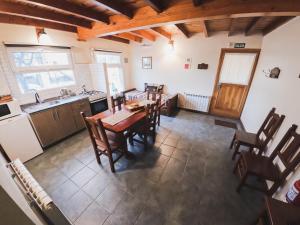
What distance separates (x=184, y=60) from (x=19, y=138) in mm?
4504

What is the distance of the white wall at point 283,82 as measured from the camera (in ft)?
5.51

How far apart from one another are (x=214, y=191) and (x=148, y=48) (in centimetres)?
467

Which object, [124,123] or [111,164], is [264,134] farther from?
[111,164]

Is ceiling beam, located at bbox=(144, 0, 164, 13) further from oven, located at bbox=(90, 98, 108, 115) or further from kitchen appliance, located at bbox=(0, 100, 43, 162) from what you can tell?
kitchen appliance, located at bbox=(0, 100, 43, 162)

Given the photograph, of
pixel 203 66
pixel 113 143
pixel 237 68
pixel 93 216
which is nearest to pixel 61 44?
pixel 113 143

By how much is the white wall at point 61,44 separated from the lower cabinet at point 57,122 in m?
0.66

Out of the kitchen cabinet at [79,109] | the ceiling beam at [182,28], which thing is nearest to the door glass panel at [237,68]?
the ceiling beam at [182,28]

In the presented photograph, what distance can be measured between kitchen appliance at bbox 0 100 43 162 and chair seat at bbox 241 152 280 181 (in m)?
3.58

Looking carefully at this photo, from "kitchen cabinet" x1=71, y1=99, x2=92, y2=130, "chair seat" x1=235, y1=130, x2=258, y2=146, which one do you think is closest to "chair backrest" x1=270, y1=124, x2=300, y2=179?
"chair seat" x1=235, y1=130, x2=258, y2=146

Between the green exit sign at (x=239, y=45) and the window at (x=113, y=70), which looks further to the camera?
the window at (x=113, y=70)

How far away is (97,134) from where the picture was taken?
1.94 meters

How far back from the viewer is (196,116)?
4188 millimetres

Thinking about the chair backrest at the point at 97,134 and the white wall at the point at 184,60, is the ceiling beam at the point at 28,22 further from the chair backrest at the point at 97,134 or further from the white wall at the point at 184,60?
the white wall at the point at 184,60

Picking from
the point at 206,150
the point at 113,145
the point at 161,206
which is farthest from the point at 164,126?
the point at 161,206
